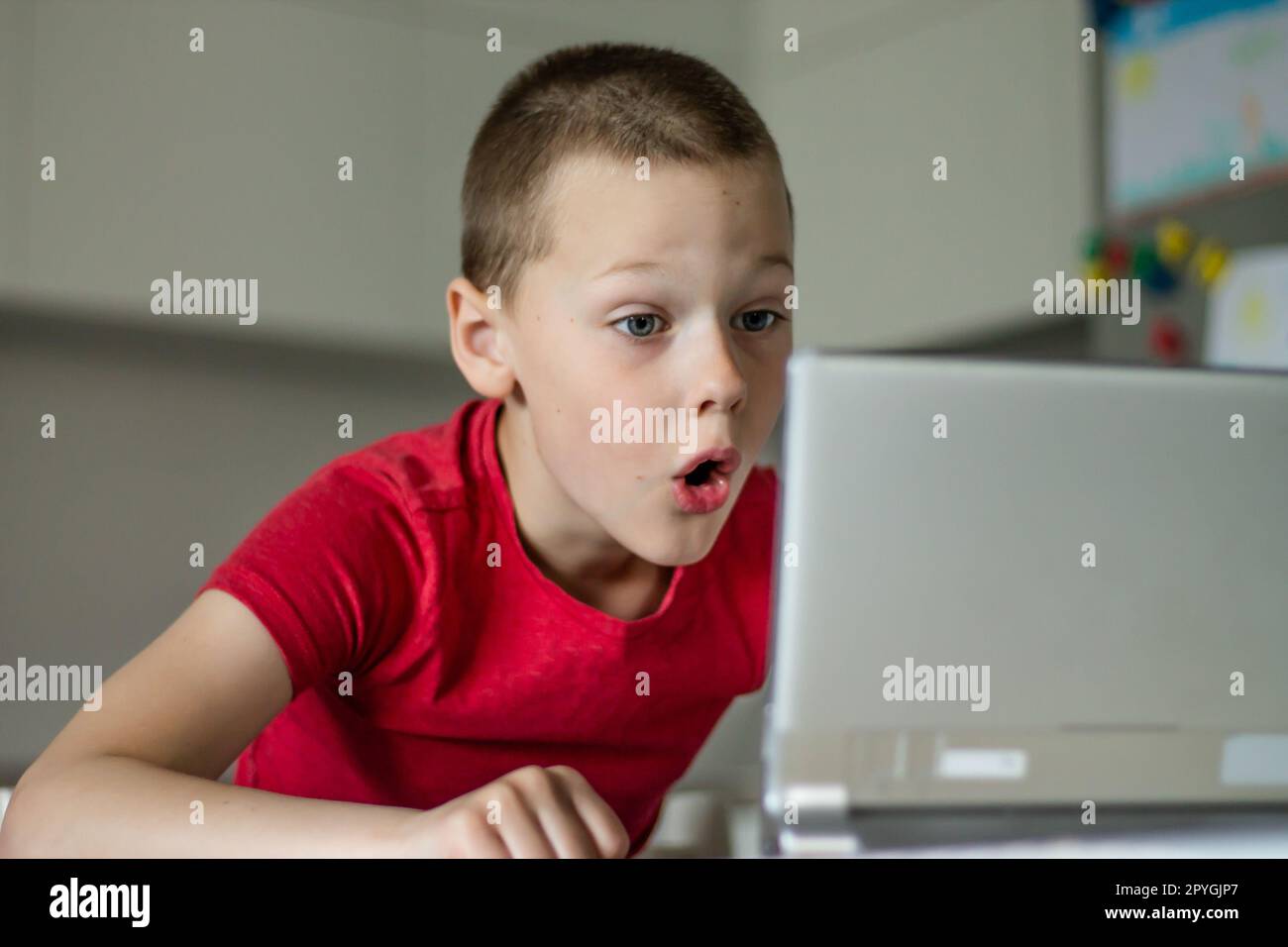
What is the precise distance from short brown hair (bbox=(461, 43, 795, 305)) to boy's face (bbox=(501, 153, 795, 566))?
0.02 meters

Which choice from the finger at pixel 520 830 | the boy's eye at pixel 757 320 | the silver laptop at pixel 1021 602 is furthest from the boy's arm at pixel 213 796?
the boy's eye at pixel 757 320

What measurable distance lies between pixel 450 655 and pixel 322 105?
194 cm

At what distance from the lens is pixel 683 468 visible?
33.0 inches

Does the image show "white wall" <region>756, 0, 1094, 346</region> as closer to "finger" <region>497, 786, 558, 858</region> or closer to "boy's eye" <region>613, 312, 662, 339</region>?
"boy's eye" <region>613, 312, 662, 339</region>

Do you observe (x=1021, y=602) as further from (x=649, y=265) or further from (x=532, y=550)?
(x=532, y=550)

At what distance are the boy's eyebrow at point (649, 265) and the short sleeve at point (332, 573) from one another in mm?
236

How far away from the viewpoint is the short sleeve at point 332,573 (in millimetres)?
758

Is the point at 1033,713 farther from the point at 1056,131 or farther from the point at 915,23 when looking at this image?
the point at 915,23

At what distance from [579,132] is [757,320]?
196 millimetres

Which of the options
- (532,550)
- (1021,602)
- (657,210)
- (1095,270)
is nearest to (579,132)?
(657,210)

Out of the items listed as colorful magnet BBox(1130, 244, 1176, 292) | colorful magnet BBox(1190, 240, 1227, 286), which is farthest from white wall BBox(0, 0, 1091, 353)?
colorful magnet BBox(1190, 240, 1227, 286)

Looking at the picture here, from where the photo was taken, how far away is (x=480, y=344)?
100 centimetres

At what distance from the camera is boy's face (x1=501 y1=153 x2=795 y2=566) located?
0.80 meters
